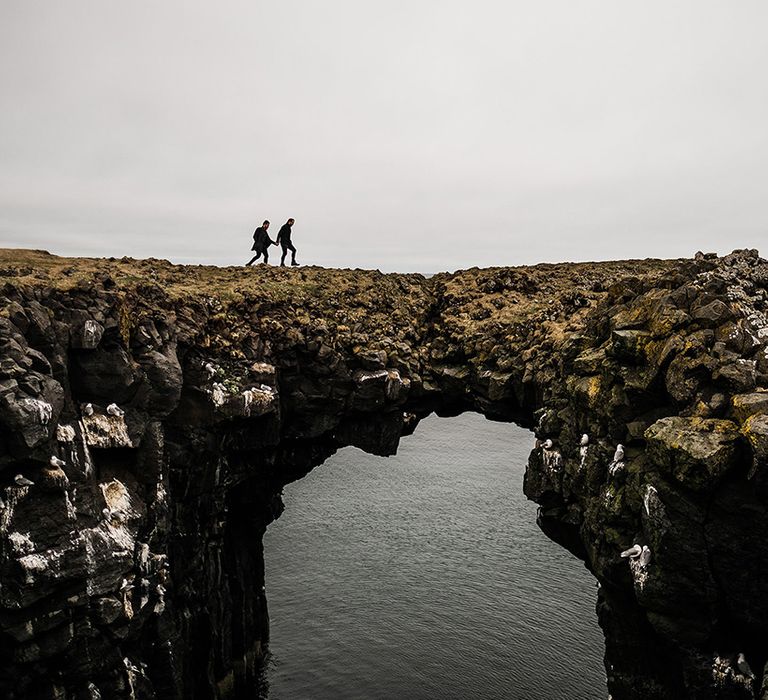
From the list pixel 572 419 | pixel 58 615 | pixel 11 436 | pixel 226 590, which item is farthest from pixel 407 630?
pixel 11 436

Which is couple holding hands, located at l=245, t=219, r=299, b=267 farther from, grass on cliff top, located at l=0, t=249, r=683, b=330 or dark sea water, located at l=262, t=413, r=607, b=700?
dark sea water, located at l=262, t=413, r=607, b=700

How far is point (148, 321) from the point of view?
85.9 ft

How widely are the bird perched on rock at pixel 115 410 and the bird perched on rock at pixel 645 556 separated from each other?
19.0 metres

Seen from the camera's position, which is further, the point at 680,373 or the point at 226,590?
the point at 226,590

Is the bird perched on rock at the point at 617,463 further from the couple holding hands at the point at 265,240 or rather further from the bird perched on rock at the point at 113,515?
the couple holding hands at the point at 265,240

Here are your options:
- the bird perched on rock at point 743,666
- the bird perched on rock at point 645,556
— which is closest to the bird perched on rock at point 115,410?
the bird perched on rock at point 645,556

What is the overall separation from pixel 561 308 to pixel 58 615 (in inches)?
1115

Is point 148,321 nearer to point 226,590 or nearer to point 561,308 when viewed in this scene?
point 226,590

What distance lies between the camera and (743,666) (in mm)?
19266

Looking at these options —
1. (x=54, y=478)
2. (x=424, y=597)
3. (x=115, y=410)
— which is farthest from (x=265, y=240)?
(x=424, y=597)

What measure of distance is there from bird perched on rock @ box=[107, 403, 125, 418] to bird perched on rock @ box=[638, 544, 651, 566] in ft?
62.5

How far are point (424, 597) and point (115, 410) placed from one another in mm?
31621

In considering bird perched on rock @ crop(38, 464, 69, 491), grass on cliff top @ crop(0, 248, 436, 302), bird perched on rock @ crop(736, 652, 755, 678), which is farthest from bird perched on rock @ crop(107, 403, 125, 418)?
bird perched on rock @ crop(736, 652, 755, 678)

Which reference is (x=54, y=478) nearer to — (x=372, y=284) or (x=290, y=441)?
(x=290, y=441)
